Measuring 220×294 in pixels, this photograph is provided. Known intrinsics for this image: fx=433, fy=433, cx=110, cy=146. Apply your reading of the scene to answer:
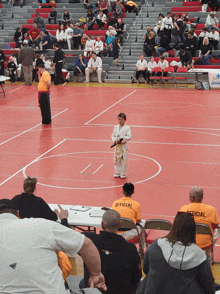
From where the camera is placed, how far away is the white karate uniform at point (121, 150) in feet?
34.4

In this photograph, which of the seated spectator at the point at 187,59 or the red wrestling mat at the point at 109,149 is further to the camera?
the seated spectator at the point at 187,59

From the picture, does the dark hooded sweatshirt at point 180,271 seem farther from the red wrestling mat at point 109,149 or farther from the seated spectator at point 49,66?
the seated spectator at point 49,66

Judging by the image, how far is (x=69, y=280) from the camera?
4859 mm

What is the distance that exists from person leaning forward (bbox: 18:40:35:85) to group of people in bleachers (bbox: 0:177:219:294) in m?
21.2

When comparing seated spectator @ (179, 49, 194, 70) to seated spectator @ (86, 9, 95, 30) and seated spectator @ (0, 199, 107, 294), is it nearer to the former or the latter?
seated spectator @ (86, 9, 95, 30)

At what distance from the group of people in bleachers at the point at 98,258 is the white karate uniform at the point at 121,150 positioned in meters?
5.41

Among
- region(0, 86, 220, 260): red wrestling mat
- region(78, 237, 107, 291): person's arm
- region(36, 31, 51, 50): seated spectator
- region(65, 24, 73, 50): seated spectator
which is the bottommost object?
region(0, 86, 220, 260): red wrestling mat

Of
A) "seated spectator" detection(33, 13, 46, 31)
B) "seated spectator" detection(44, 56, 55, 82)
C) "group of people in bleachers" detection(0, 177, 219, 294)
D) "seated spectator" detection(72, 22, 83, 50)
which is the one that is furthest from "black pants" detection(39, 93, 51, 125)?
"seated spectator" detection(33, 13, 46, 31)

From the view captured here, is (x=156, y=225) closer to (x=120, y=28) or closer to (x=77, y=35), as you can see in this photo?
(x=77, y=35)

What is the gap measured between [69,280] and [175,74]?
2145cm

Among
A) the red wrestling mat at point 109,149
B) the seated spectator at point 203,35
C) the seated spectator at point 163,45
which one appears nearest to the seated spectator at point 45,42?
the seated spectator at point 163,45

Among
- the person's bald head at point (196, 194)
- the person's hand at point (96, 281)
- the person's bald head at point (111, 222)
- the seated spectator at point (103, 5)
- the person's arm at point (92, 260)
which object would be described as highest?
the seated spectator at point (103, 5)

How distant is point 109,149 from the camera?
13.0m

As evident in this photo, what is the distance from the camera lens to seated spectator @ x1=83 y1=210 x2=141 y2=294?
4.24 meters
